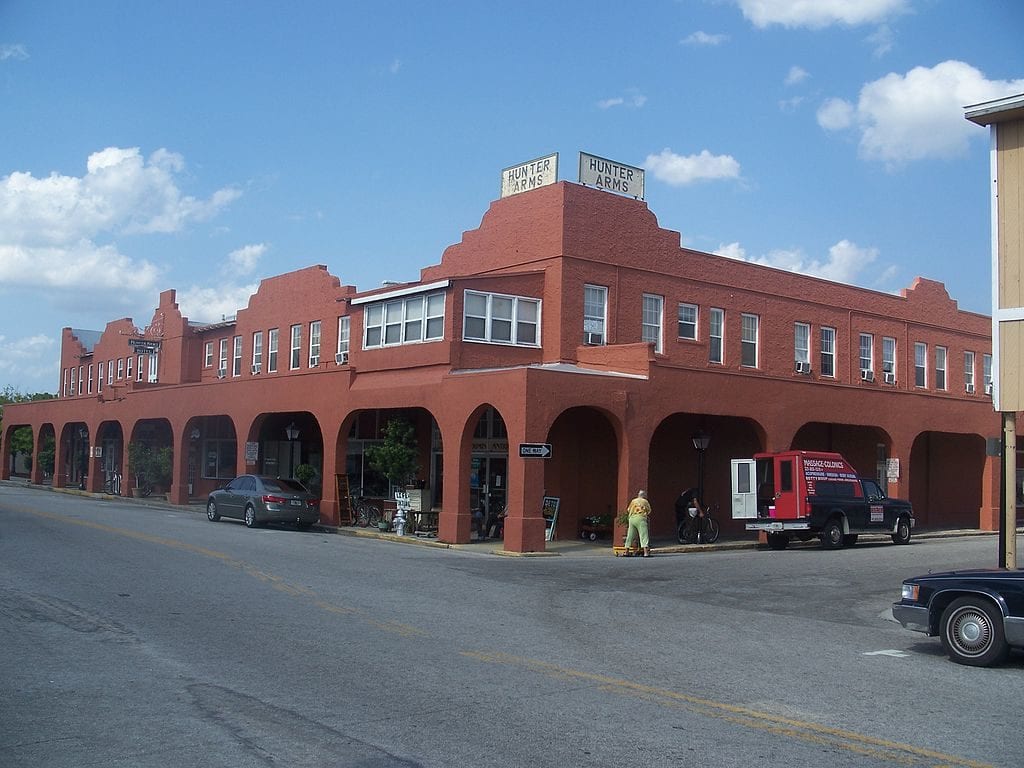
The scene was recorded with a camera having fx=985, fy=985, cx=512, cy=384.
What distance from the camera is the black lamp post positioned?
2800cm

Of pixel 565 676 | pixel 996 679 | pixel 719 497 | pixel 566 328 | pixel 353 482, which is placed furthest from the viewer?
pixel 353 482

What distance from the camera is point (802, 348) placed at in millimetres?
32969

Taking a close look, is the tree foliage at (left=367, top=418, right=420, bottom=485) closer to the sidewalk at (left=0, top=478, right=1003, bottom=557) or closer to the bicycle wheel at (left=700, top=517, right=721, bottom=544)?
the sidewalk at (left=0, top=478, right=1003, bottom=557)

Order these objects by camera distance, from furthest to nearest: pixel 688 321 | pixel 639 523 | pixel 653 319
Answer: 1. pixel 688 321
2. pixel 653 319
3. pixel 639 523

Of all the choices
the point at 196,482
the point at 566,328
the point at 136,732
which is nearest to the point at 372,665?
the point at 136,732

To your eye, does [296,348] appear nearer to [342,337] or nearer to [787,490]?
[342,337]

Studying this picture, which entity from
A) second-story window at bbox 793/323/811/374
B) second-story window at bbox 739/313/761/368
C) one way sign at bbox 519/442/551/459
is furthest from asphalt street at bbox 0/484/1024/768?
second-story window at bbox 793/323/811/374

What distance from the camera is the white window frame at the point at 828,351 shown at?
110 feet

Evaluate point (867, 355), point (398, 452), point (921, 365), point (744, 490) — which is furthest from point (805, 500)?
point (921, 365)

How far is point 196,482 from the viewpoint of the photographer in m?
44.0

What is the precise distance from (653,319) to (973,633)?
19.3 metres

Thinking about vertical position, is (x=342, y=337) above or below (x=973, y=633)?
above

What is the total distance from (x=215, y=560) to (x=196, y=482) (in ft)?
91.5

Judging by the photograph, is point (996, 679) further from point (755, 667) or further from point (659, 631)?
point (659, 631)
